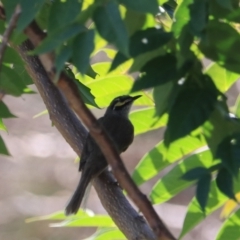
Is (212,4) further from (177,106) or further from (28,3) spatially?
(28,3)

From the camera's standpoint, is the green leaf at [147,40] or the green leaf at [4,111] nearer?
the green leaf at [147,40]

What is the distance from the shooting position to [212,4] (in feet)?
4.01

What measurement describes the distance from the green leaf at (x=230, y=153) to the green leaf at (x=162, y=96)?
0.13 metres

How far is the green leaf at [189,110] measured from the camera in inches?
46.3

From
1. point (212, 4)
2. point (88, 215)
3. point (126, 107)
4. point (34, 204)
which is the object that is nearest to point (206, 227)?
point (34, 204)

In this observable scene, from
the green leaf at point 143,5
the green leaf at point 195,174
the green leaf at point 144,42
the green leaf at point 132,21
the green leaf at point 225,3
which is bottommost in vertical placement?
the green leaf at point 195,174

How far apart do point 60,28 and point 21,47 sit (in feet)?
3.50

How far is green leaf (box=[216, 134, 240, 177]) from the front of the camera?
3.88 ft

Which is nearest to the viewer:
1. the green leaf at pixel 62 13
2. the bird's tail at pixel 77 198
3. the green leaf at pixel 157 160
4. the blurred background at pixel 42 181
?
the green leaf at pixel 62 13

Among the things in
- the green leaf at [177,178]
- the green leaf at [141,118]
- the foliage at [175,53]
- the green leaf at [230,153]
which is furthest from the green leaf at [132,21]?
the green leaf at [141,118]

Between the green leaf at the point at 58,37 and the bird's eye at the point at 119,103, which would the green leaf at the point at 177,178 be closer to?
the green leaf at the point at 58,37

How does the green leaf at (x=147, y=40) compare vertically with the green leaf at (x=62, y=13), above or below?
below

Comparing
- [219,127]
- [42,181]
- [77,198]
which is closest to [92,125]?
[219,127]

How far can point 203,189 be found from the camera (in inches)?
46.9
